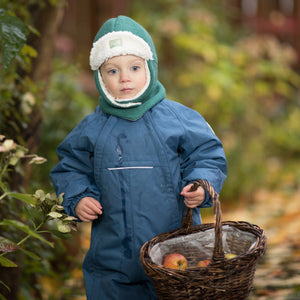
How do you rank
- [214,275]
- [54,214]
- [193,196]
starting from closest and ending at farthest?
[214,275] → [54,214] → [193,196]

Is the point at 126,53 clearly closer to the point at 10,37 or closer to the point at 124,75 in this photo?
the point at 124,75

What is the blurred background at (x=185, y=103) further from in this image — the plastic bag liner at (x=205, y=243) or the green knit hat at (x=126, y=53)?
the plastic bag liner at (x=205, y=243)

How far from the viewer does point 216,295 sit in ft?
5.76

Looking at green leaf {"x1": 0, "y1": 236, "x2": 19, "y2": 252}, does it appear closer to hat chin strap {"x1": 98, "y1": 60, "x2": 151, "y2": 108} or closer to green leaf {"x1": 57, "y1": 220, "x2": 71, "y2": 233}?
green leaf {"x1": 57, "y1": 220, "x2": 71, "y2": 233}

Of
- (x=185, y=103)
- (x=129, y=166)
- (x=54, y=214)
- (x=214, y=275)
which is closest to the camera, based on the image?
(x=214, y=275)

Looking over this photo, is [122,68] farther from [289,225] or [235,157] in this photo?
[235,157]

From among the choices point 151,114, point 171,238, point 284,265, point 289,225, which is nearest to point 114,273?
point 171,238

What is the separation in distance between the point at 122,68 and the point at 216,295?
1.03 metres

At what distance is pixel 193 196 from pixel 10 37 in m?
A: 0.96

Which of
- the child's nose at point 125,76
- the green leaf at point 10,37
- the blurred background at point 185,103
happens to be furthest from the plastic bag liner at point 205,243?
the green leaf at point 10,37

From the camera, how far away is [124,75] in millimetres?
2117

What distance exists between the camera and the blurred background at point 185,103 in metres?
2.76

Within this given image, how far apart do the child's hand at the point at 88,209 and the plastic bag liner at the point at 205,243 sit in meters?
0.31

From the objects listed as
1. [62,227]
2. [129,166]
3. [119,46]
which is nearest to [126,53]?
[119,46]
